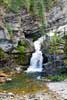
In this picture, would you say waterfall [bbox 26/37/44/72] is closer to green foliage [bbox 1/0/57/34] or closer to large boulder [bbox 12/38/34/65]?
large boulder [bbox 12/38/34/65]

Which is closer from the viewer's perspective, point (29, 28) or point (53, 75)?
point (53, 75)

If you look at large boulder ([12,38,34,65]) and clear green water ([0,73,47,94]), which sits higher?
large boulder ([12,38,34,65])

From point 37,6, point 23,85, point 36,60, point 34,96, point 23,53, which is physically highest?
point 23,53

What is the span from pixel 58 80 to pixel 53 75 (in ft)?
5.53

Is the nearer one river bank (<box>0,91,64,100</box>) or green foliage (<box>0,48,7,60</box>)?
river bank (<box>0,91,64,100</box>)

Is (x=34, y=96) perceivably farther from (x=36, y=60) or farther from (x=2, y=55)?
(x=36, y=60)

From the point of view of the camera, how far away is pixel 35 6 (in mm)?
1385

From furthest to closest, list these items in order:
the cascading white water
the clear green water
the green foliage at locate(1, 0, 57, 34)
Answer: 1. the cascading white water
2. the clear green water
3. the green foliage at locate(1, 0, 57, 34)

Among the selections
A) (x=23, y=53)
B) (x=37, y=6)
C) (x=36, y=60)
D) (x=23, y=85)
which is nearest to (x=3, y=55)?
(x=23, y=53)

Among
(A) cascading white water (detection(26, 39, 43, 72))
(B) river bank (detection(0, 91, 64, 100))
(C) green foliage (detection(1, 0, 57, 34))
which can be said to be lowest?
(C) green foliage (detection(1, 0, 57, 34))

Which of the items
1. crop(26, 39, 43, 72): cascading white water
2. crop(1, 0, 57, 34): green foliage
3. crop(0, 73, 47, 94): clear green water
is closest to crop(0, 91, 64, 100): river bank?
crop(0, 73, 47, 94): clear green water

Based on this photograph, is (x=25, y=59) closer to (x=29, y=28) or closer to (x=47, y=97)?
(x=29, y=28)

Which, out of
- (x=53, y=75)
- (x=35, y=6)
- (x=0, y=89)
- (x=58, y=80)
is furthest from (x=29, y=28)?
(x=35, y=6)

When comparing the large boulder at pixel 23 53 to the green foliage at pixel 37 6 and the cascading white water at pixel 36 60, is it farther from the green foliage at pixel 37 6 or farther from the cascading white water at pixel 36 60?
the green foliage at pixel 37 6
